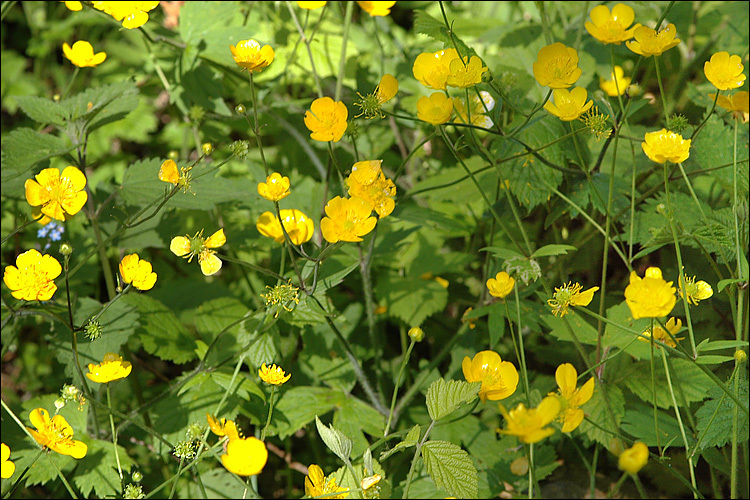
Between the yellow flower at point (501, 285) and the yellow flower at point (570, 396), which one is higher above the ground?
the yellow flower at point (501, 285)

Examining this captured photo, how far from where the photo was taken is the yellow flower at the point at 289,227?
1.34 m

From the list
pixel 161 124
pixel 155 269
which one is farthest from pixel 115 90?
pixel 161 124

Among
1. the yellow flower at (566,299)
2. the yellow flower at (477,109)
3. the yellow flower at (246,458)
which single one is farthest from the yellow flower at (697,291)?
Result: the yellow flower at (246,458)

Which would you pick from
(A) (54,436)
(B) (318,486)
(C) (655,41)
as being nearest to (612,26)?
(C) (655,41)

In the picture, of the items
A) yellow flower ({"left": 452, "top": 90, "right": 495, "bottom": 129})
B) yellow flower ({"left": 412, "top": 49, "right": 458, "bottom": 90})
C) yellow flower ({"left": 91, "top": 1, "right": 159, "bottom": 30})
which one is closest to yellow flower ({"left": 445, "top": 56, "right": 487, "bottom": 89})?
yellow flower ({"left": 412, "top": 49, "right": 458, "bottom": 90})

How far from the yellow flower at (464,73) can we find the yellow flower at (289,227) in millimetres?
429

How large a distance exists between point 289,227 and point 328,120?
0.25 meters

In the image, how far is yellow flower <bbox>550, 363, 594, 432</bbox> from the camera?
106 centimetres

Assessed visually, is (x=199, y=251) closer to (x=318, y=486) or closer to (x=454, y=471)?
(x=318, y=486)

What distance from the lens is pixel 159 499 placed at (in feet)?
5.26

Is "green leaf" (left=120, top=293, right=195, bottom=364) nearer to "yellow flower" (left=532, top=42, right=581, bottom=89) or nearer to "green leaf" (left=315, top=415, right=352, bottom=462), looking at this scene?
"green leaf" (left=315, top=415, right=352, bottom=462)

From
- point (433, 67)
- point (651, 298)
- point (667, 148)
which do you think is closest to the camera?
point (651, 298)

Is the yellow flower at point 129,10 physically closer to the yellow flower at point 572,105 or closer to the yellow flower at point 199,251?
the yellow flower at point 199,251

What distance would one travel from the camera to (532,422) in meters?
0.87
